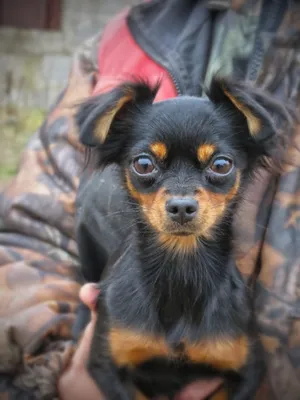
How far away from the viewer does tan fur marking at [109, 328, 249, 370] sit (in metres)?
1.90

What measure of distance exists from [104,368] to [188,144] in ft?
2.10

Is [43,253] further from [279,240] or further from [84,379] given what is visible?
[279,240]

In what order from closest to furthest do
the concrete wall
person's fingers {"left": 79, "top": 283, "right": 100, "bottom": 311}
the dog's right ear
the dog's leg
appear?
the dog's right ear → the dog's leg → person's fingers {"left": 79, "top": 283, "right": 100, "bottom": 311} → the concrete wall

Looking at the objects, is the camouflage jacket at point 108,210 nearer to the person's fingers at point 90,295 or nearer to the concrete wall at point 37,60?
the person's fingers at point 90,295

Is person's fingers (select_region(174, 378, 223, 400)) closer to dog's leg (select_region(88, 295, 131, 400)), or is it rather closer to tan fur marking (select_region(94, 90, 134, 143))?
dog's leg (select_region(88, 295, 131, 400))

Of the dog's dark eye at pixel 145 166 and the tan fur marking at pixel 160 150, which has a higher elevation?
the tan fur marking at pixel 160 150

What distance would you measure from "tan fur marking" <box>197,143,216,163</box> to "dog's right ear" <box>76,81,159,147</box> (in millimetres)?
245

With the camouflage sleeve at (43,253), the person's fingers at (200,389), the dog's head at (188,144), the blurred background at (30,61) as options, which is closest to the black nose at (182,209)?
the dog's head at (188,144)

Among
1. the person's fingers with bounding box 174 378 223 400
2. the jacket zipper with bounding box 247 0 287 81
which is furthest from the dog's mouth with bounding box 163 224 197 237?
the jacket zipper with bounding box 247 0 287 81

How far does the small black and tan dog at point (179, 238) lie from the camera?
6.02 ft

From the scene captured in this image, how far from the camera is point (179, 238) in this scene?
201 centimetres

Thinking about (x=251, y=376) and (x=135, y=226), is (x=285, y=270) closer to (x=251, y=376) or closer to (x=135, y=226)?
(x=251, y=376)

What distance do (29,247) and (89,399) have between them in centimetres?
62

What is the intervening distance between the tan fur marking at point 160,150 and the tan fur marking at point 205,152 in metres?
0.08
